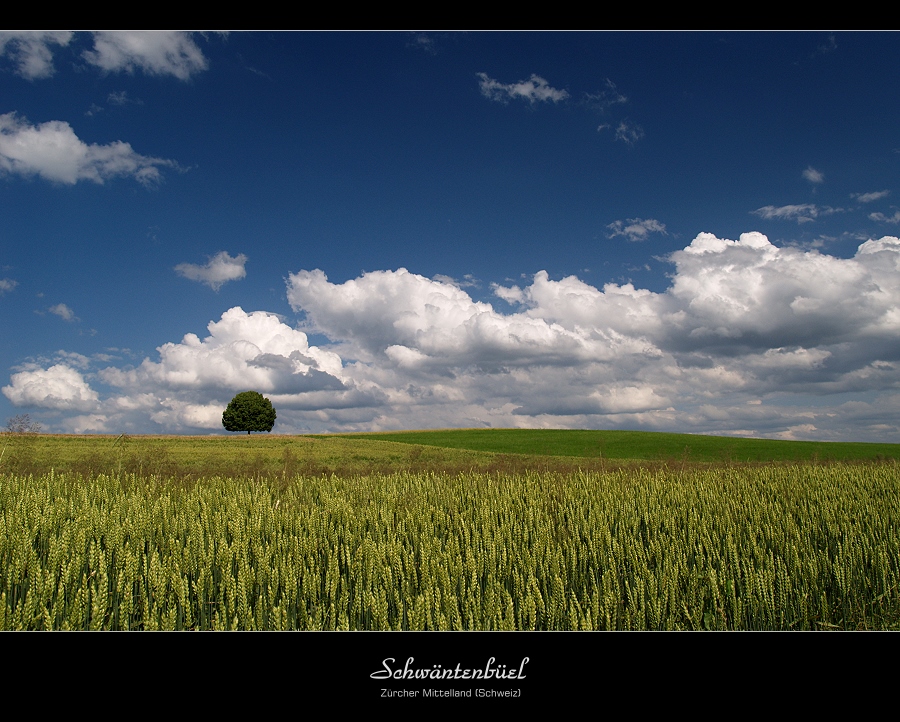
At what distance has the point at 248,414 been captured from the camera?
57875mm

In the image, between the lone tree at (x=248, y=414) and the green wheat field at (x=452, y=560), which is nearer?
the green wheat field at (x=452, y=560)

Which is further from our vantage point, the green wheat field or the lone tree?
the lone tree

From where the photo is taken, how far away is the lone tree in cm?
5753

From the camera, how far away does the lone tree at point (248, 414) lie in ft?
189

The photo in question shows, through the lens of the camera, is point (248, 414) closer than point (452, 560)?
No
